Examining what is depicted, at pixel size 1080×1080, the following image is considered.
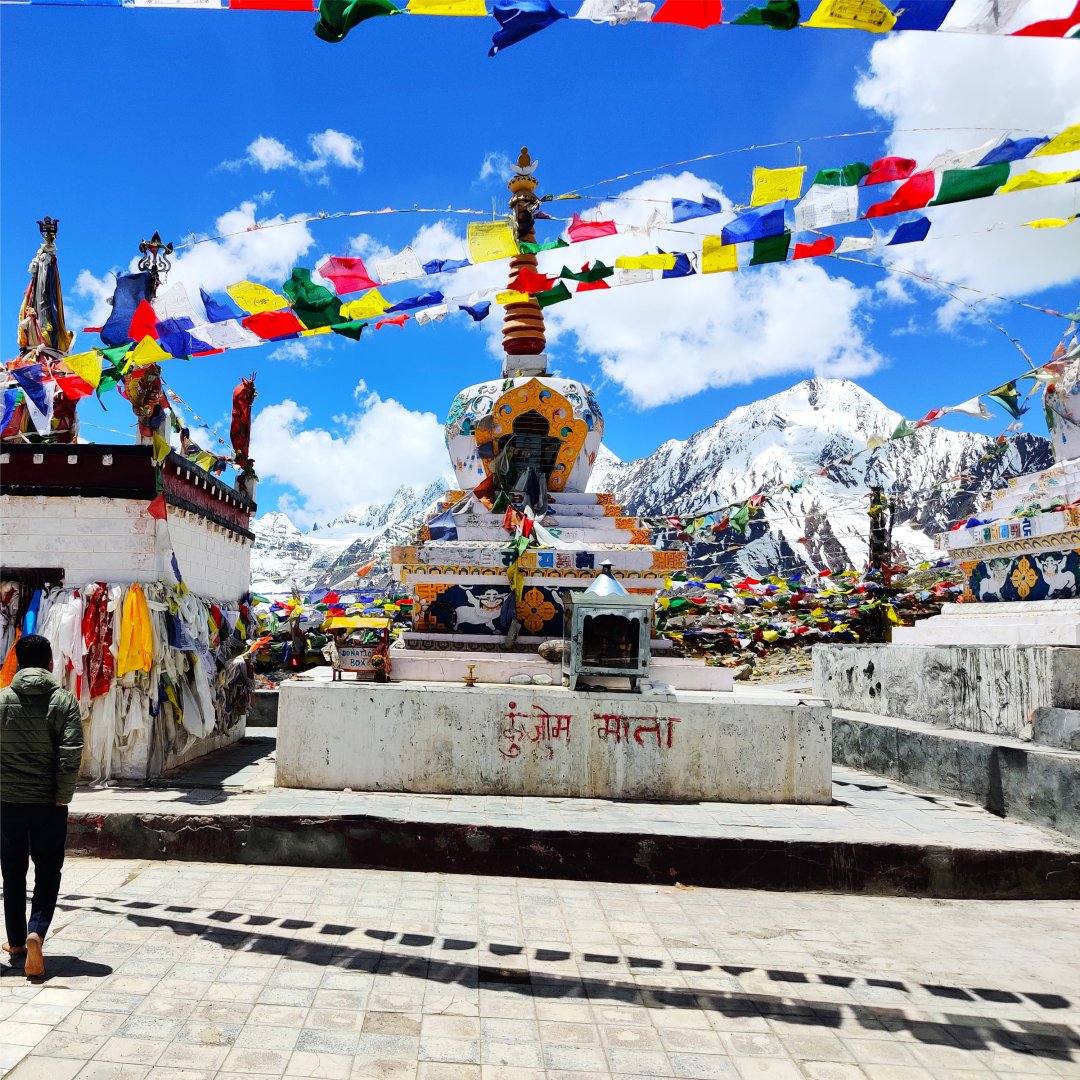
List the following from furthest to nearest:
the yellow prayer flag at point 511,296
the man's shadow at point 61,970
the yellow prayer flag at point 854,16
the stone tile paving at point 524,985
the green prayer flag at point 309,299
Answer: the yellow prayer flag at point 511,296, the green prayer flag at point 309,299, the yellow prayer flag at point 854,16, the man's shadow at point 61,970, the stone tile paving at point 524,985

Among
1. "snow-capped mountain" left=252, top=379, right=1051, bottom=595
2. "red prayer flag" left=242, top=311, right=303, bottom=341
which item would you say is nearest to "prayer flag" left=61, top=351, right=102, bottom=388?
"red prayer flag" left=242, top=311, right=303, bottom=341

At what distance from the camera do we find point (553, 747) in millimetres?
7629

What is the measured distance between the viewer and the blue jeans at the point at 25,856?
420 cm

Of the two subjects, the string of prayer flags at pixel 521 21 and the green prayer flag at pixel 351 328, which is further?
the green prayer flag at pixel 351 328

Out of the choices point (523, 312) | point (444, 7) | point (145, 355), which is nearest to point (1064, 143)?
point (444, 7)

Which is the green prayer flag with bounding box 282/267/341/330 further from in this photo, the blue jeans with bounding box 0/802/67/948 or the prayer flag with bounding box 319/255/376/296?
the blue jeans with bounding box 0/802/67/948

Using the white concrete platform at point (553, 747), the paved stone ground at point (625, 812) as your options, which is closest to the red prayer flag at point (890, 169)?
the white concrete platform at point (553, 747)

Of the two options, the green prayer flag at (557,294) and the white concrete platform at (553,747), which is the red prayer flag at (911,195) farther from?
the white concrete platform at (553,747)

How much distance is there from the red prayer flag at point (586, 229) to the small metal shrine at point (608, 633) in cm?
308

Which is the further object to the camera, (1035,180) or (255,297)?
(255,297)

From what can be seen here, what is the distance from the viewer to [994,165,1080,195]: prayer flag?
5188 mm

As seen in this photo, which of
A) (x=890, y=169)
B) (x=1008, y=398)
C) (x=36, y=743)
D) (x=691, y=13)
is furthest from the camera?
(x=1008, y=398)

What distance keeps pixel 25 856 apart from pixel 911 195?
21.9 ft

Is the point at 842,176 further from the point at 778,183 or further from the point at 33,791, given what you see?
the point at 33,791
